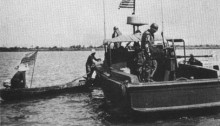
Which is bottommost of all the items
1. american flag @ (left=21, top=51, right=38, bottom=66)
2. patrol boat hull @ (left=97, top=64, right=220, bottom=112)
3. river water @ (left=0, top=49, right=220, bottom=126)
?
river water @ (left=0, top=49, right=220, bottom=126)

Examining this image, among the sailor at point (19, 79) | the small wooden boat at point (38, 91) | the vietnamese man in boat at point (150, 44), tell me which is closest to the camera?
the vietnamese man in boat at point (150, 44)

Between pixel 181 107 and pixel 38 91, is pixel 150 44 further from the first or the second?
pixel 38 91

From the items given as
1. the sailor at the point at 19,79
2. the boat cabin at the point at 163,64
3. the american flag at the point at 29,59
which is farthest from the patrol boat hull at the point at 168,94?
the american flag at the point at 29,59

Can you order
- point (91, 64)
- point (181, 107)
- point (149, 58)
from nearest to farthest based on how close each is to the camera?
point (181, 107), point (149, 58), point (91, 64)

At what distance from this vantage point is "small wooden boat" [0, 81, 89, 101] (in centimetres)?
1180

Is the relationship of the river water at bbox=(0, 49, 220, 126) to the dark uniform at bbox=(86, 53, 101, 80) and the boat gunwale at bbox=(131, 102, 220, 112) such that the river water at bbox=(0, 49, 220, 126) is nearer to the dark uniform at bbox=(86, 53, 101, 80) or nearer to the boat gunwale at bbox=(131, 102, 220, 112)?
the boat gunwale at bbox=(131, 102, 220, 112)

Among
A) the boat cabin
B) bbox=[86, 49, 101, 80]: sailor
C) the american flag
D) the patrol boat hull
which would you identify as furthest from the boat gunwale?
bbox=[86, 49, 101, 80]: sailor

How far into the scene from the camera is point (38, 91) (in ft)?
41.7

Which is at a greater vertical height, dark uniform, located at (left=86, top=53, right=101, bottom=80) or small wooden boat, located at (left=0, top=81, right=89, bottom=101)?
dark uniform, located at (left=86, top=53, right=101, bottom=80)

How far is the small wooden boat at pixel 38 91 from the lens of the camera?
11805 millimetres

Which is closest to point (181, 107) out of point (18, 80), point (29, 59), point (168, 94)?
point (168, 94)

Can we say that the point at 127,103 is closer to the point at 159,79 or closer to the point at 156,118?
the point at 156,118

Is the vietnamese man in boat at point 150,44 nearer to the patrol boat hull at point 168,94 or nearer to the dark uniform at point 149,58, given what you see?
the dark uniform at point 149,58

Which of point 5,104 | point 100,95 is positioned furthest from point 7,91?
point 100,95
